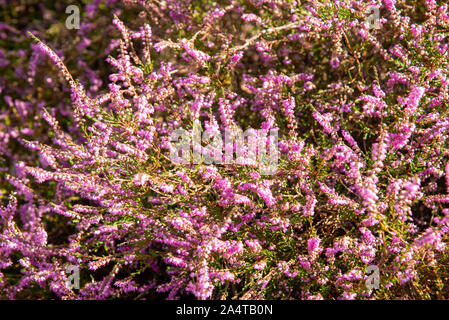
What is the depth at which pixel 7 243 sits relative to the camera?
3105 mm

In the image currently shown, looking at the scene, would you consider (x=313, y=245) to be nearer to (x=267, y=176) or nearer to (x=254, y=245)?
(x=254, y=245)

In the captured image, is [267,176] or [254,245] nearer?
[254,245]

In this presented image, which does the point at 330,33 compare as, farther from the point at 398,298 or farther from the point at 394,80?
the point at 398,298

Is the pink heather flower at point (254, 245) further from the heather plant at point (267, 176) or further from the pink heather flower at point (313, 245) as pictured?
the pink heather flower at point (313, 245)

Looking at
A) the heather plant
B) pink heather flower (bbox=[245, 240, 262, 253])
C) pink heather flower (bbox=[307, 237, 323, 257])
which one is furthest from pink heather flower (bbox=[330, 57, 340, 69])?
pink heather flower (bbox=[245, 240, 262, 253])

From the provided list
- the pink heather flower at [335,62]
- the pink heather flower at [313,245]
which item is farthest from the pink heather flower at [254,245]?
the pink heather flower at [335,62]

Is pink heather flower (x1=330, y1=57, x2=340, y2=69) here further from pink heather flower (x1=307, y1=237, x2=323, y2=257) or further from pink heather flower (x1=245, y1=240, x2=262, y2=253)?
pink heather flower (x1=245, y1=240, x2=262, y2=253)

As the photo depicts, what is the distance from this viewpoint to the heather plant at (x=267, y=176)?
8.09 feet

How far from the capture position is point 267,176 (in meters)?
2.75

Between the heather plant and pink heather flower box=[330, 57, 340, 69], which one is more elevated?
pink heather flower box=[330, 57, 340, 69]

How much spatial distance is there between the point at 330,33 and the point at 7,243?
3.08 metres

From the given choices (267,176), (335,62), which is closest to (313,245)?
(267,176)

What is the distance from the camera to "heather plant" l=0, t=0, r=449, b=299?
2.47m

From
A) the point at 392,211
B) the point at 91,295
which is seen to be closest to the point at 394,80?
the point at 392,211
